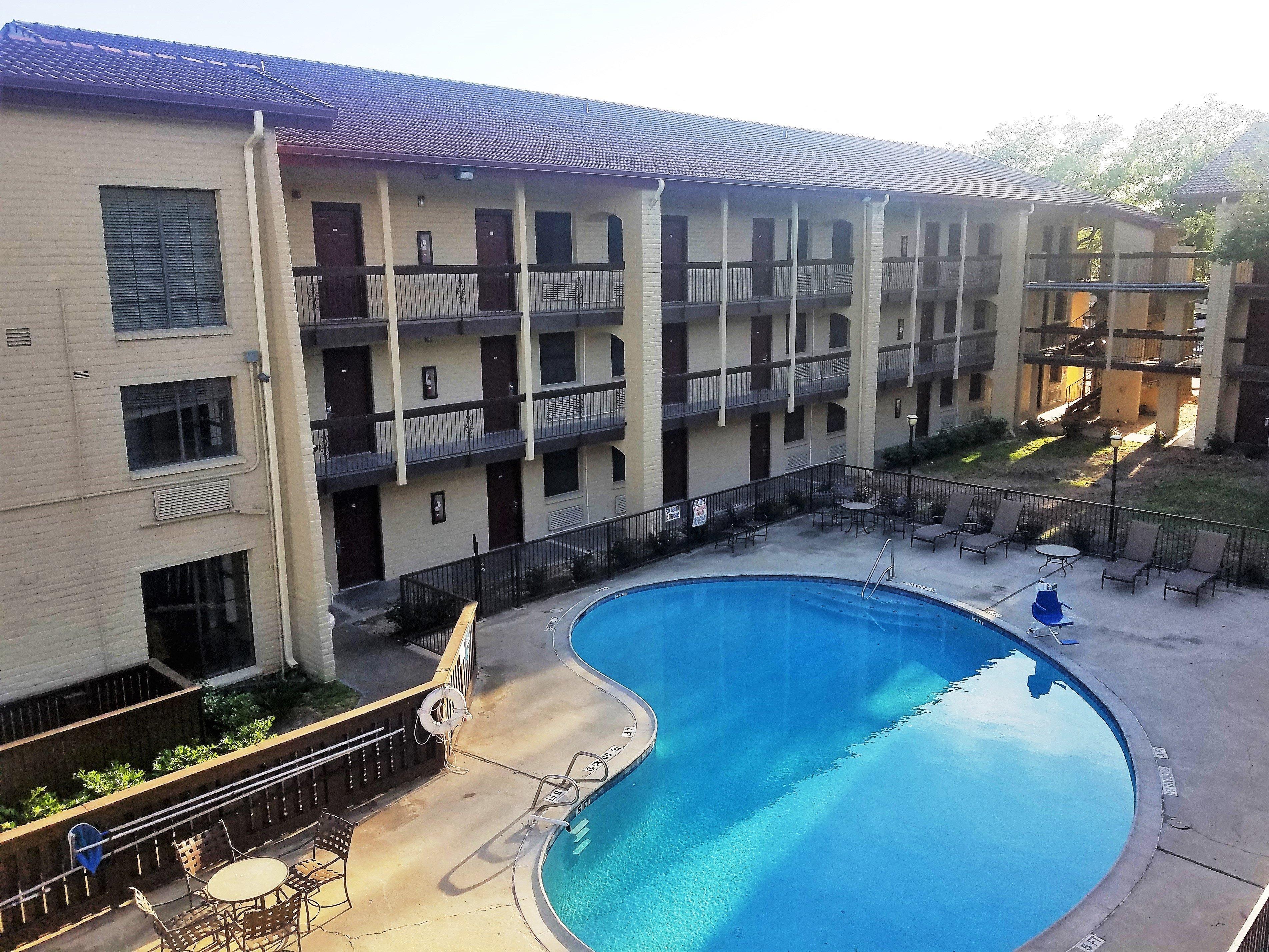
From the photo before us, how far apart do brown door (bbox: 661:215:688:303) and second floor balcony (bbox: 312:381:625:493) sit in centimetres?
311

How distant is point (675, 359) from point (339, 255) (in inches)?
395

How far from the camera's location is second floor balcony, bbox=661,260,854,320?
25656 millimetres

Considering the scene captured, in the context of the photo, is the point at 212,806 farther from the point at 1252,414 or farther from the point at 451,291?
the point at 1252,414

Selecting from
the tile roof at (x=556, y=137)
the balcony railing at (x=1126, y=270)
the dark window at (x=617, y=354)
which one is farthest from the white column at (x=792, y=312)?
the balcony railing at (x=1126, y=270)

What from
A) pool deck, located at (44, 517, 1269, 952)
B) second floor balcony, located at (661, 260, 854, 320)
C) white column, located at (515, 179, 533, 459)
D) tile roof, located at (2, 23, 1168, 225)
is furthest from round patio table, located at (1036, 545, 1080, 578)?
white column, located at (515, 179, 533, 459)

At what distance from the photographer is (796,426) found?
102 ft

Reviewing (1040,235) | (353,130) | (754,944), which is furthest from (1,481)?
(1040,235)

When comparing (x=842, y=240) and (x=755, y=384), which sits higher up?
(x=842, y=240)

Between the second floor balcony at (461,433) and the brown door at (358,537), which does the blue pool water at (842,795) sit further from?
the brown door at (358,537)

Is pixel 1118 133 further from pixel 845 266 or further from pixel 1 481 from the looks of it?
pixel 1 481

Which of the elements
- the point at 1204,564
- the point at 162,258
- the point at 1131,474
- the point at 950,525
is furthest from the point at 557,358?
the point at 1131,474

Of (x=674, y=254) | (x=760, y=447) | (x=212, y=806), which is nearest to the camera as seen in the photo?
(x=212, y=806)

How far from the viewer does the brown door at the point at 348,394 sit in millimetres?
20109

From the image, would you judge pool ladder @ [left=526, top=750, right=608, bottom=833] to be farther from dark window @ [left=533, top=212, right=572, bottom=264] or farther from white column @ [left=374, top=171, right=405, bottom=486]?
dark window @ [left=533, top=212, right=572, bottom=264]
